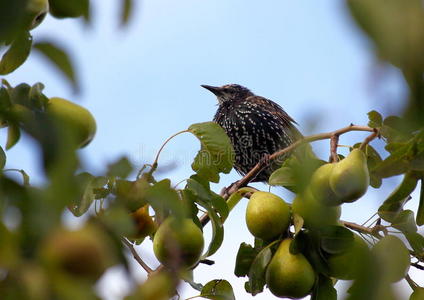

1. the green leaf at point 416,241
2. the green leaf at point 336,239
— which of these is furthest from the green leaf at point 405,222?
the green leaf at point 336,239

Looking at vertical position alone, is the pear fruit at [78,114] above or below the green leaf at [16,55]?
above

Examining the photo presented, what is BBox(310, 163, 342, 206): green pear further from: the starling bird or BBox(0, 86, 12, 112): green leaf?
the starling bird

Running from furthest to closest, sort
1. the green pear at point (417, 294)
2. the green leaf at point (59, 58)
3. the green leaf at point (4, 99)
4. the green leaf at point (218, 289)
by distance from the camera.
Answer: the green leaf at point (218, 289) < the green pear at point (417, 294) < the green leaf at point (4, 99) < the green leaf at point (59, 58)

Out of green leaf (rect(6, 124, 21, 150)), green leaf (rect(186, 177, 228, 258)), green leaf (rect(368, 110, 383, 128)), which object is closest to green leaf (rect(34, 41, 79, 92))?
green leaf (rect(6, 124, 21, 150))

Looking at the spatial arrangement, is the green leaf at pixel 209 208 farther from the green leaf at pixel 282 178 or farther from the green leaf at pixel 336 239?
the green leaf at pixel 336 239

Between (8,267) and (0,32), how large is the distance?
0.24 meters

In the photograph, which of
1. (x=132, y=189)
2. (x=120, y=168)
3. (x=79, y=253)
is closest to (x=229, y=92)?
(x=132, y=189)

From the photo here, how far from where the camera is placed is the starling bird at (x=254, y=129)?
6.85 metres

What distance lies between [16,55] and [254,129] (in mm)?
5530

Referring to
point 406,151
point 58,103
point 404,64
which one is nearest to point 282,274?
point 406,151

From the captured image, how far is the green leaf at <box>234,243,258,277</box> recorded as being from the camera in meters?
2.53

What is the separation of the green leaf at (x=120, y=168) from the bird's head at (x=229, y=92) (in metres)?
6.84

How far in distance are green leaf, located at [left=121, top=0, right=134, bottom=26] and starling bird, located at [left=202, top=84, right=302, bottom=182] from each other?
5.87 m

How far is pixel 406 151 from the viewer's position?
1.68 m
